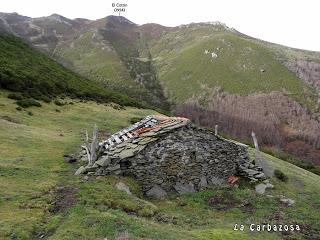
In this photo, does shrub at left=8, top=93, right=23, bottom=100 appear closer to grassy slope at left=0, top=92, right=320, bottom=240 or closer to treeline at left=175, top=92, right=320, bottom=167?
grassy slope at left=0, top=92, right=320, bottom=240

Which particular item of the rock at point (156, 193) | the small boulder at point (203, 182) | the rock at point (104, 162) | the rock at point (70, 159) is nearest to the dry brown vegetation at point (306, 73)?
the small boulder at point (203, 182)

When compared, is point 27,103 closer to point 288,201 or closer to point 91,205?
point 91,205

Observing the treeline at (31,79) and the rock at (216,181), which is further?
the treeline at (31,79)

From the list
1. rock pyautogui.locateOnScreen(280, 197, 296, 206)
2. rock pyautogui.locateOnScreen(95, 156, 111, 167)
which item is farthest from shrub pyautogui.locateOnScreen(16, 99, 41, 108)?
rock pyautogui.locateOnScreen(280, 197, 296, 206)

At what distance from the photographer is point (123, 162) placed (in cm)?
2595

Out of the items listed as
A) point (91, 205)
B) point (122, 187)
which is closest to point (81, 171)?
point (122, 187)

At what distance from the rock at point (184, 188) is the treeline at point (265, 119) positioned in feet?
311

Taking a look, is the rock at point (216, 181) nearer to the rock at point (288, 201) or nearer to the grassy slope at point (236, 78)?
the rock at point (288, 201)

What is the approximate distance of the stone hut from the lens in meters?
26.0

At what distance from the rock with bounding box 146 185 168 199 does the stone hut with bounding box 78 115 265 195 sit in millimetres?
167

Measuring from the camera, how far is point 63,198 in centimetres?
2077

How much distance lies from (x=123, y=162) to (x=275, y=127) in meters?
132

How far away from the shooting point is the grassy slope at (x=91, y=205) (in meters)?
17.4

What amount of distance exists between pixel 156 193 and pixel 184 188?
2.09 metres
